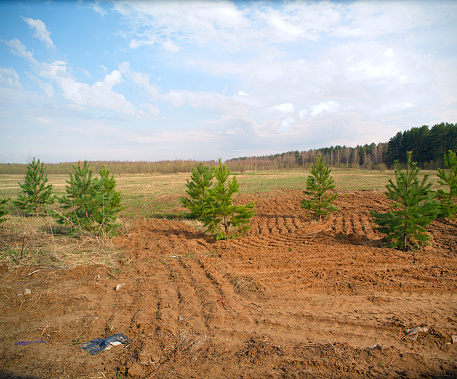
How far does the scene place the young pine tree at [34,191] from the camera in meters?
11.5

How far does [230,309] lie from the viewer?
187 inches

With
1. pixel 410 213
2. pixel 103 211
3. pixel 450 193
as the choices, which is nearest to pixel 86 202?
pixel 103 211

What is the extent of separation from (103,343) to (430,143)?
75.8 meters

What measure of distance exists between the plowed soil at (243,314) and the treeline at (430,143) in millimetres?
60801

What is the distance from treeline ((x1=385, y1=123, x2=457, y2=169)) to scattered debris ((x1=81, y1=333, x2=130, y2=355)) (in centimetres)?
6571

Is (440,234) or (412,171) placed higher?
(412,171)

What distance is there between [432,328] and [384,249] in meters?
4.28

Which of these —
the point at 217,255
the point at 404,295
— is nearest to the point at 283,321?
A: the point at 404,295

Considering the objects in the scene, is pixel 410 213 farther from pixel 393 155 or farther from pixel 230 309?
pixel 393 155

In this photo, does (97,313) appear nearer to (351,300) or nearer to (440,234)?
(351,300)

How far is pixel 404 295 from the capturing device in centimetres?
516

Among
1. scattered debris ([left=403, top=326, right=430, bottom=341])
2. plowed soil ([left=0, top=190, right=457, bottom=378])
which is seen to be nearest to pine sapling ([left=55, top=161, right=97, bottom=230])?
plowed soil ([left=0, top=190, right=457, bottom=378])

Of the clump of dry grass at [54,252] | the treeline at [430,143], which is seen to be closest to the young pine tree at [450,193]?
the clump of dry grass at [54,252]

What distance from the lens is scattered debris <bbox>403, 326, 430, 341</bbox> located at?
12.2 feet
